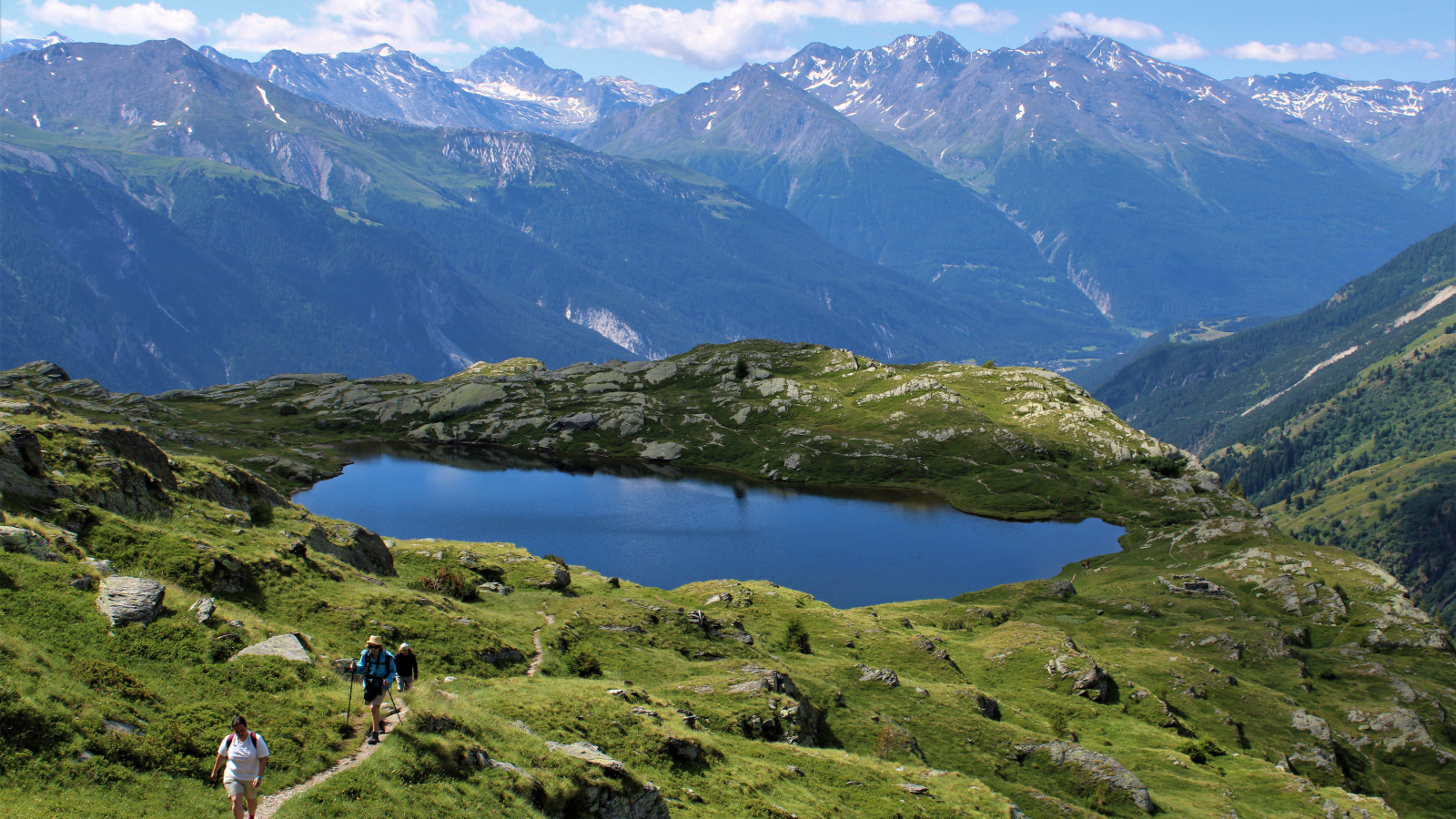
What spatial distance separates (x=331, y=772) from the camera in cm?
2538

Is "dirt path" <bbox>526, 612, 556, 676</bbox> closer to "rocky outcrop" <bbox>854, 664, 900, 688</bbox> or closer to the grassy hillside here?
the grassy hillside

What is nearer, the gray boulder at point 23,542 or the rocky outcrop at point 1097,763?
the gray boulder at point 23,542

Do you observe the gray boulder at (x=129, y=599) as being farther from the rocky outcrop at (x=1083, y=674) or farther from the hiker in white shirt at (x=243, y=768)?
the rocky outcrop at (x=1083, y=674)

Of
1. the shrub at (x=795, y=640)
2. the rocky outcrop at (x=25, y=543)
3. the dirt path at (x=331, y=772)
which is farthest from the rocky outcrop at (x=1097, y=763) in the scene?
the rocky outcrop at (x=25, y=543)

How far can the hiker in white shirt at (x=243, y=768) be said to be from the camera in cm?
2214

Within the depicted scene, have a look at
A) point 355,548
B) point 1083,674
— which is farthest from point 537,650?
point 1083,674

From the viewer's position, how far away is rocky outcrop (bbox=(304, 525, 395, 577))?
5384cm

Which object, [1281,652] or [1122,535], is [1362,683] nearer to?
[1281,652]

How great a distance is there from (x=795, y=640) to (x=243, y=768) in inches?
1898

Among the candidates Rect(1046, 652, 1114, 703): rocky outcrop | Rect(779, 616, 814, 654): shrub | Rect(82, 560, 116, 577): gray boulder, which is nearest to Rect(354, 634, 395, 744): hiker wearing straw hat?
Rect(82, 560, 116, 577): gray boulder

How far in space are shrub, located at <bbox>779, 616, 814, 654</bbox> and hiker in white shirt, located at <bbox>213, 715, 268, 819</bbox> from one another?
46.9m

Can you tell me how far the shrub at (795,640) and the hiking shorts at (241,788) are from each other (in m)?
46.9

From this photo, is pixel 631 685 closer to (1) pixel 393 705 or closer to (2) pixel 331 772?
(1) pixel 393 705

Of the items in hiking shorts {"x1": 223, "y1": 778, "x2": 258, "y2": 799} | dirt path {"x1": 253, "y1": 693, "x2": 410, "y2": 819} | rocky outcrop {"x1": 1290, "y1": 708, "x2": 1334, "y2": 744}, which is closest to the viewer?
hiking shorts {"x1": 223, "y1": 778, "x2": 258, "y2": 799}
